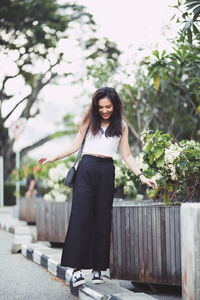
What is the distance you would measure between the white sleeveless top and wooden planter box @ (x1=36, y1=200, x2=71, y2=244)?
4044mm

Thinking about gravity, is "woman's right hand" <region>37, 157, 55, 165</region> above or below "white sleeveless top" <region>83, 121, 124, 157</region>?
below

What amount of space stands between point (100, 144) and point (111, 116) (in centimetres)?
29

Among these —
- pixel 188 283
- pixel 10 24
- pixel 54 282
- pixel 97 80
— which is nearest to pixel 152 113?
pixel 97 80

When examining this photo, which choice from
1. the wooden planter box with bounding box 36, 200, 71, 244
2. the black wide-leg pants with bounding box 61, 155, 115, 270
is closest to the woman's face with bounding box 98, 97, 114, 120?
the black wide-leg pants with bounding box 61, 155, 115, 270

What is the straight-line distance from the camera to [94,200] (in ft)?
16.6

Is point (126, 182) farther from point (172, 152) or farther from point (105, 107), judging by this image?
point (105, 107)

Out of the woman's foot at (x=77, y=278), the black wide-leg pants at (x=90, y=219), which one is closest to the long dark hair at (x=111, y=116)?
the black wide-leg pants at (x=90, y=219)

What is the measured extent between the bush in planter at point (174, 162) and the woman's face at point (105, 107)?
31.8 inches

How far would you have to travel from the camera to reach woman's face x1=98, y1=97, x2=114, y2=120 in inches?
200

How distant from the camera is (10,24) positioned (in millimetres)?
23844

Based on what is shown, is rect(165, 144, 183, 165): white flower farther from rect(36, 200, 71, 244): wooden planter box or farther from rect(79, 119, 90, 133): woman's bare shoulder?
rect(36, 200, 71, 244): wooden planter box

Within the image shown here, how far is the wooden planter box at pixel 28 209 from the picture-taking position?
14.4m

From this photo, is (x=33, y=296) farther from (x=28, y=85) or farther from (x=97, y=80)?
(x=28, y=85)

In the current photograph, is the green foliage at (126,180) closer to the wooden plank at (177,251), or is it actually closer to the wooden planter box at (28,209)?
the wooden plank at (177,251)
